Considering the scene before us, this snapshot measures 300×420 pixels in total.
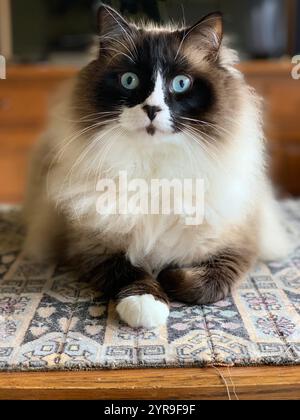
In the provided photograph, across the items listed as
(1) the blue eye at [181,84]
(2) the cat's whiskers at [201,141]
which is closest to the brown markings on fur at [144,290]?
(2) the cat's whiskers at [201,141]

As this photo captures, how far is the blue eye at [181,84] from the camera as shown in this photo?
1065 millimetres

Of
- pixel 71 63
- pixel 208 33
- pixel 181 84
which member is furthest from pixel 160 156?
pixel 71 63

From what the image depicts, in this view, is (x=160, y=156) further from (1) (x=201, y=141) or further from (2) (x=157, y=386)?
(2) (x=157, y=386)

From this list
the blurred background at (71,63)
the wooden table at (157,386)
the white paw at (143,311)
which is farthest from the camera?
the blurred background at (71,63)

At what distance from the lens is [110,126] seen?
3.60 ft

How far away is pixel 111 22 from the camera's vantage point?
1.12m

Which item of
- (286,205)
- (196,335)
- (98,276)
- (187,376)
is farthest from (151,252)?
(286,205)

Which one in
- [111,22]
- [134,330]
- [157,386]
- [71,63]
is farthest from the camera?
[71,63]

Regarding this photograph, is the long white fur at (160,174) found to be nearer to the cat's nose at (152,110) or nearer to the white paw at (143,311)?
the cat's nose at (152,110)

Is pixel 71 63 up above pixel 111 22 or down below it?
above

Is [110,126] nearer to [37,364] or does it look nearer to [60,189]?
[60,189]

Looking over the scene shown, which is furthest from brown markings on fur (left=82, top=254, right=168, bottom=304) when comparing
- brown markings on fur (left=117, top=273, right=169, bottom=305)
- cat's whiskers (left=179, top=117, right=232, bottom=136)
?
cat's whiskers (left=179, top=117, right=232, bottom=136)
